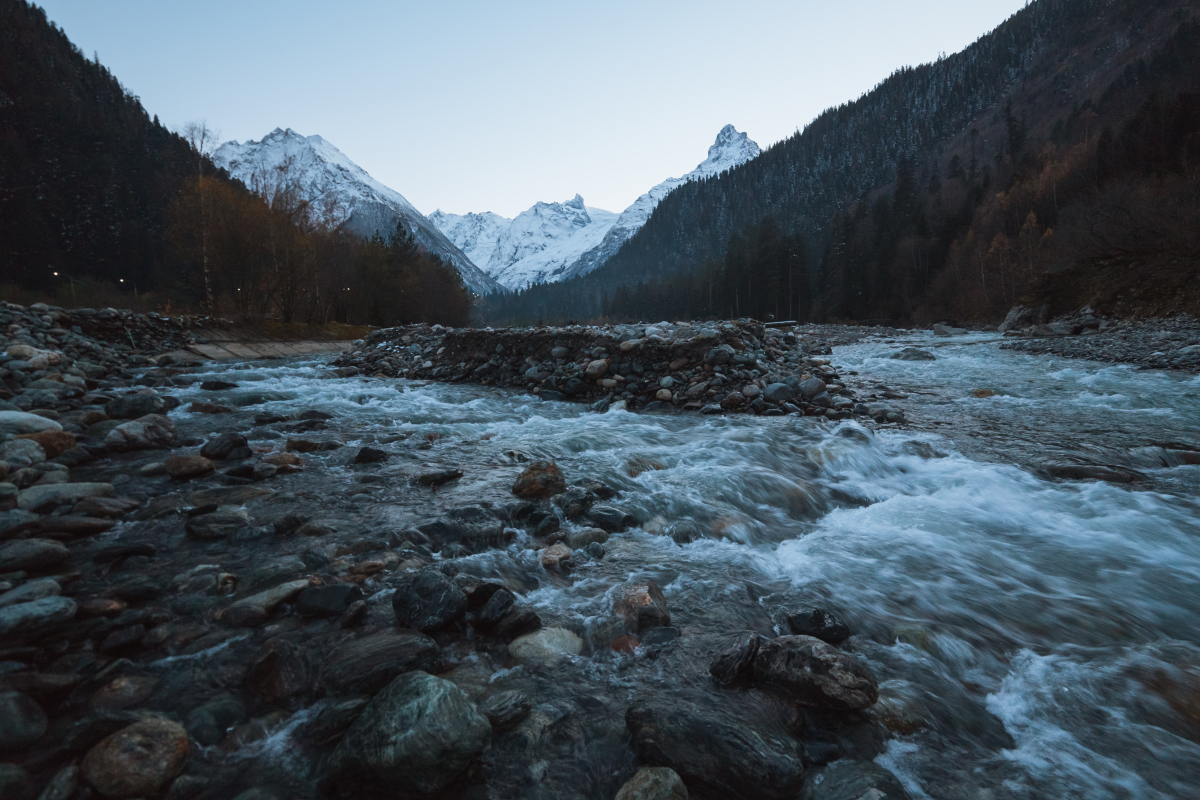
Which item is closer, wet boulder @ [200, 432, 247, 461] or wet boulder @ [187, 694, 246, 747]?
wet boulder @ [187, 694, 246, 747]

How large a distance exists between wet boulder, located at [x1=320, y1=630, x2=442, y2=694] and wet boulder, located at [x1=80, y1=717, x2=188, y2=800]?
0.47 metres

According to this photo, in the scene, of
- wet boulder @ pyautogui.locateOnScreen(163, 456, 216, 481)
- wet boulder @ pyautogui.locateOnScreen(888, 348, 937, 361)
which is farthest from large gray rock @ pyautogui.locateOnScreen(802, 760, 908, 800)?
wet boulder @ pyautogui.locateOnScreen(888, 348, 937, 361)

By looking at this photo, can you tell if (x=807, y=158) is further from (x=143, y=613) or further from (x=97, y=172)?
(x=143, y=613)

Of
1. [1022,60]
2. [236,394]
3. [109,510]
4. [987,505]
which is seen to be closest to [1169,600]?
Result: [987,505]

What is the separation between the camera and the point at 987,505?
4.12m

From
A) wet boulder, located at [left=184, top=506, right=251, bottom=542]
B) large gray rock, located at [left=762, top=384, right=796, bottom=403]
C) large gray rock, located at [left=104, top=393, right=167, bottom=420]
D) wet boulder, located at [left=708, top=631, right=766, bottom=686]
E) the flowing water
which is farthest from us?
large gray rock, located at [left=762, top=384, right=796, bottom=403]

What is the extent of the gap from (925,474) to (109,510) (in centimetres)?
679

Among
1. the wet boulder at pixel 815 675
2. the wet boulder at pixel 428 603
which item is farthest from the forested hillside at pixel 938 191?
the wet boulder at pixel 428 603

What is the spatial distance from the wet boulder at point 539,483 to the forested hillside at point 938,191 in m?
27.5

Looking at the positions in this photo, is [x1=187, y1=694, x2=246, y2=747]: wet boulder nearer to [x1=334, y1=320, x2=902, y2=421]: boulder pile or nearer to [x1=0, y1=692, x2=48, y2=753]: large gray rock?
[x1=0, y1=692, x2=48, y2=753]: large gray rock

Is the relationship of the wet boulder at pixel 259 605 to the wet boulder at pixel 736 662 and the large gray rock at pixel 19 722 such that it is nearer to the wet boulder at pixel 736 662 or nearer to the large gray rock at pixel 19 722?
the large gray rock at pixel 19 722

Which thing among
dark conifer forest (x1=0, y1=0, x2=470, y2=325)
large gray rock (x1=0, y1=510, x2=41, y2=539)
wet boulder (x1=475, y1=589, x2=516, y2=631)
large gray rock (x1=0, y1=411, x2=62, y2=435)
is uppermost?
dark conifer forest (x1=0, y1=0, x2=470, y2=325)

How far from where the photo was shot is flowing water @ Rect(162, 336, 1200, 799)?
1.88 metres

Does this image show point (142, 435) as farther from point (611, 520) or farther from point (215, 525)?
point (611, 520)
